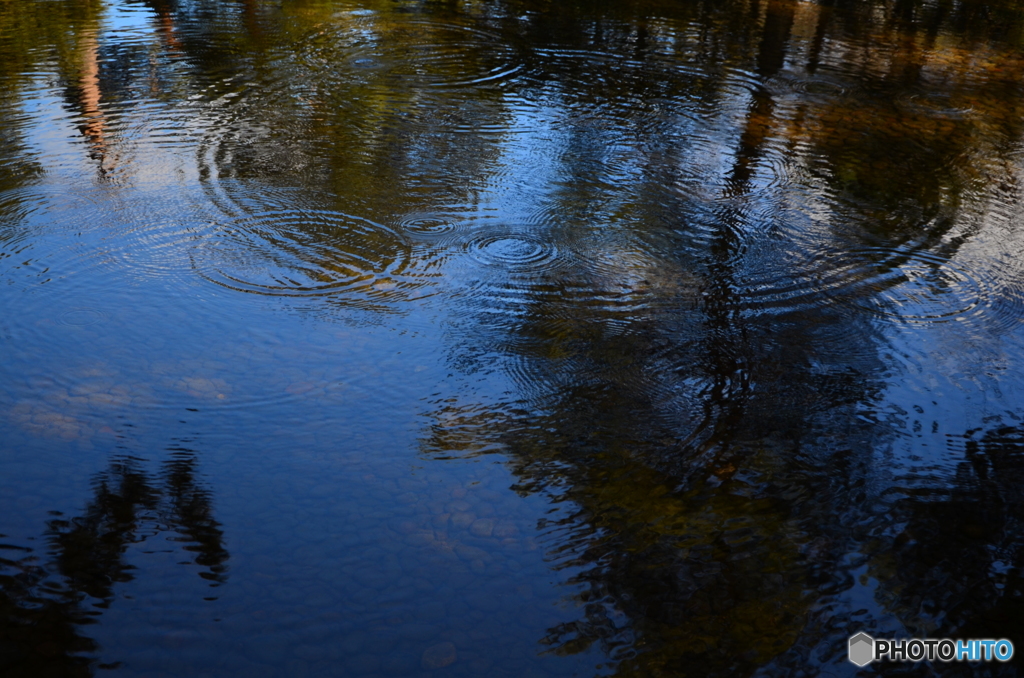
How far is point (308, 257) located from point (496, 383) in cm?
156

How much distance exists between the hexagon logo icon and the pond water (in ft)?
0.12

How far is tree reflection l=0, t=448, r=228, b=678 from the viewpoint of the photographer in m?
2.76

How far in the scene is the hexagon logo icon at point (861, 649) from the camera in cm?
286

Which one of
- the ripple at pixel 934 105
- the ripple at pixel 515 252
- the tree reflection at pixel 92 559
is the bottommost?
the tree reflection at pixel 92 559

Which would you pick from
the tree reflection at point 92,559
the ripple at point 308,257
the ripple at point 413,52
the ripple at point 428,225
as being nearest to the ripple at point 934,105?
the ripple at point 413,52

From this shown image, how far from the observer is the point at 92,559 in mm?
3076

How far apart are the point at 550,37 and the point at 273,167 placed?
481 cm

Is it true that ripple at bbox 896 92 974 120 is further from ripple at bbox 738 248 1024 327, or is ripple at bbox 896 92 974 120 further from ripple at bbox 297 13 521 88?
ripple at bbox 297 13 521 88

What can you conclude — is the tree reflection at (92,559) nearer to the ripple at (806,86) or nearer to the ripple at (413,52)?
the ripple at (413,52)

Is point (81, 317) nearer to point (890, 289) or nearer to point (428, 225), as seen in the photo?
point (428, 225)

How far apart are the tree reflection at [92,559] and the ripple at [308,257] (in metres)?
1.37

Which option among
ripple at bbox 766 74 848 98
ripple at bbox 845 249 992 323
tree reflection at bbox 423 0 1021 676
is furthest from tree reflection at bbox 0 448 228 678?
ripple at bbox 766 74 848 98

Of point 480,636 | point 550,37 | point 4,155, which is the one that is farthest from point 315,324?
point 550,37

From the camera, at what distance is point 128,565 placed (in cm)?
306
